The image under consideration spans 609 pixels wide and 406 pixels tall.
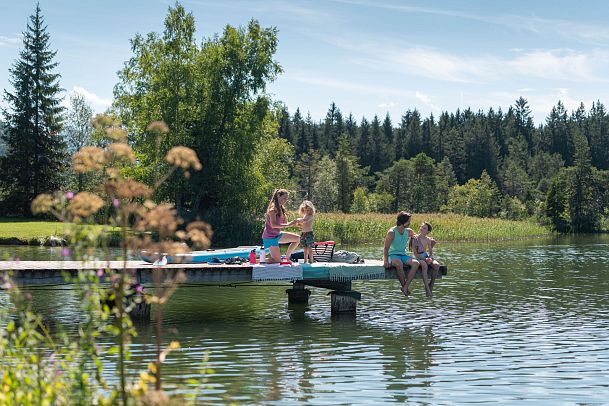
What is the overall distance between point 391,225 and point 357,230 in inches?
128

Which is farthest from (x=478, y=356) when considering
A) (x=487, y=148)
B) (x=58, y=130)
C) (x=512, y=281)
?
(x=487, y=148)

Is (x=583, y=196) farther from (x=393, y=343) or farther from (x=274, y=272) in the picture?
(x=393, y=343)

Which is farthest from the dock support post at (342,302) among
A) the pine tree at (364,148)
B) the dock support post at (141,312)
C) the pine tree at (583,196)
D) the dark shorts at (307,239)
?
the pine tree at (364,148)

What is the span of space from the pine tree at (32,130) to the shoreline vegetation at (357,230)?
543 cm

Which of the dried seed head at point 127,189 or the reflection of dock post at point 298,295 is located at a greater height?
the dried seed head at point 127,189

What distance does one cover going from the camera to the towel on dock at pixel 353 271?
17453 millimetres

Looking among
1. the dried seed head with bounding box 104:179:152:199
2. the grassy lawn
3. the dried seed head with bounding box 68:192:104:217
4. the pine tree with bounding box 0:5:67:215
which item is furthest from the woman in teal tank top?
the pine tree with bounding box 0:5:67:215

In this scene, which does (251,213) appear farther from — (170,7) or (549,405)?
(549,405)

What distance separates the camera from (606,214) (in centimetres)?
8544

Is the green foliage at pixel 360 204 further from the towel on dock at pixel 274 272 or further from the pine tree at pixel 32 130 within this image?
the towel on dock at pixel 274 272

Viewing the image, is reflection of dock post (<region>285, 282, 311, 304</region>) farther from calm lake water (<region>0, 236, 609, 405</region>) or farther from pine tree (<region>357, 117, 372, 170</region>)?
pine tree (<region>357, 117, 372, 170</region>)

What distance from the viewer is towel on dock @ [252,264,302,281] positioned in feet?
55.6

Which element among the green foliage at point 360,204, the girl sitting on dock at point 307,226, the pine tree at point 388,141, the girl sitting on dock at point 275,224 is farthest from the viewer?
the pine tree at point 388,141

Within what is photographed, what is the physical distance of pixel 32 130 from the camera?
2408 inches
